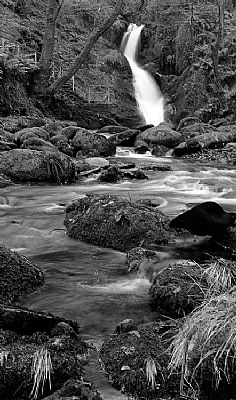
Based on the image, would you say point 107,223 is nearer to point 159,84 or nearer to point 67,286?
point 67,286

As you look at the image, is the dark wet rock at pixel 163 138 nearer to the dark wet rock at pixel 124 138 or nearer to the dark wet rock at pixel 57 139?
the dark wet rock at pixel 124 138

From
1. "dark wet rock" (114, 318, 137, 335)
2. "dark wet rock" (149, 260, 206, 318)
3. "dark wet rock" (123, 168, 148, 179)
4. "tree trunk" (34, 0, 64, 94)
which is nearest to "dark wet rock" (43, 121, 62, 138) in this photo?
"tree trunk" (34, 0, 64, 94)

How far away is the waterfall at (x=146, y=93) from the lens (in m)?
28.1

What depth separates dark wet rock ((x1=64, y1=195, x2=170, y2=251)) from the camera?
6816mm

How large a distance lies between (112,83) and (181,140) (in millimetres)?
10397

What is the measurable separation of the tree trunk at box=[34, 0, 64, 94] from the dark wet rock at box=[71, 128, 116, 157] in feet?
20.5

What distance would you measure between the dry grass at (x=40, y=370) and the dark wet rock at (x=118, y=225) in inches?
138

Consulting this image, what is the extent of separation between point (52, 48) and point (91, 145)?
24.4ft

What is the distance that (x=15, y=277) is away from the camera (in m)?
5.11

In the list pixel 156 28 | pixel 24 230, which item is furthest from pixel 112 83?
pixel 24 230

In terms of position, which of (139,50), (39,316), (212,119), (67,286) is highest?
(139,50)

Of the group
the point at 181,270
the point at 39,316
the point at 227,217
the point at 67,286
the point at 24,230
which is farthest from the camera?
the point at 24,230

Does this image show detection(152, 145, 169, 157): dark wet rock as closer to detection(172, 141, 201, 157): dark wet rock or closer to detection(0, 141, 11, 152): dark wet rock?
detection(172, 141, 201, 157): dark wet rock

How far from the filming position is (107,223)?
7.09 metres
